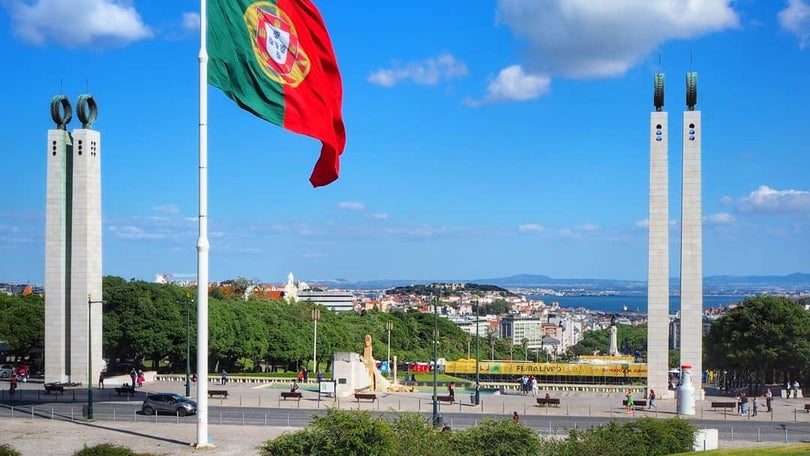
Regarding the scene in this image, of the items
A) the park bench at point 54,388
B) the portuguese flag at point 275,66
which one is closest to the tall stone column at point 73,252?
the park bench at point 54,388

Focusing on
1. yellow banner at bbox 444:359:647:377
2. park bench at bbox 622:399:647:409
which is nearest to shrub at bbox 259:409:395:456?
park bench at bbox 622:399:647:409

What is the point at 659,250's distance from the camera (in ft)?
169

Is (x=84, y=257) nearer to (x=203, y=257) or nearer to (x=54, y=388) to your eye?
(x=54, y=388)

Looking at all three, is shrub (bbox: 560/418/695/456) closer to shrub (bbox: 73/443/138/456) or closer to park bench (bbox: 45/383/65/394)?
shrub (bbox: 73/443/138/456)

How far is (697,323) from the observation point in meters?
50.8

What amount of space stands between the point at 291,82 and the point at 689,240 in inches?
1311

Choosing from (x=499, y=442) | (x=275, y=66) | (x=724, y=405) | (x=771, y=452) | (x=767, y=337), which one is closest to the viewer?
(x=771, y=452)

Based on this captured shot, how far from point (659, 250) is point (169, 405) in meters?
28.1

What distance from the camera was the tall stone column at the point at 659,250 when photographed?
168 ft

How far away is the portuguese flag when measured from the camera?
78.1 feet

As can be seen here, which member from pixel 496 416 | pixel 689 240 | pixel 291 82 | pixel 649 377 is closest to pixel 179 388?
pixel 496 416

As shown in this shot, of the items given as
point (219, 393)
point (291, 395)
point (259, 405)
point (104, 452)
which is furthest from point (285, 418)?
point (104, 452)

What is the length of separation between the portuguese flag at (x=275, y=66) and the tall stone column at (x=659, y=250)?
3113cm

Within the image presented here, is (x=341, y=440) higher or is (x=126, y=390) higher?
(x=341, y=440)
